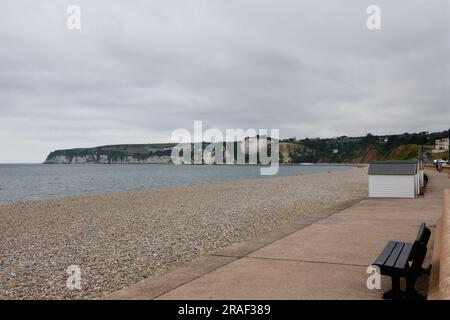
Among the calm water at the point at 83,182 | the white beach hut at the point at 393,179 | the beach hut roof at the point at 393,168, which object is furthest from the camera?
the calm water at the point at 83,182

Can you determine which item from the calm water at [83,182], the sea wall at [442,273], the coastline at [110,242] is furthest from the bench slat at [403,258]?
the calm water at [83,182]

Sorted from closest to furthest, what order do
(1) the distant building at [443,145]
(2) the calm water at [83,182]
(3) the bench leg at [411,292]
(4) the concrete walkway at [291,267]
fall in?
1. (3) the bench leg at [411,292]
2. (4) the concrete walkway at [291,267]
3. (2) the calm water at [83,182]
4. (1) the distant building at [443,145]

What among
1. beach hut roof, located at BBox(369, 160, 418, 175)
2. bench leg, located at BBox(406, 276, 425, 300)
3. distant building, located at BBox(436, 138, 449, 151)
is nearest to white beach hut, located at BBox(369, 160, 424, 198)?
beach hut roof, located at BBox(369, 160, 418, 175)

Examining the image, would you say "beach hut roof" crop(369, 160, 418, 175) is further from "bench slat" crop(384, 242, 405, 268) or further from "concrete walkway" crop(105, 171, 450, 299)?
"bench slat" crop(384, 242, 405, 268)

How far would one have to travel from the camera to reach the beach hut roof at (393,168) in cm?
1929

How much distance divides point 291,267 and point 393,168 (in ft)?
49.2

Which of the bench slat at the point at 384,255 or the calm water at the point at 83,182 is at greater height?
the bench slat at the point at 384,255

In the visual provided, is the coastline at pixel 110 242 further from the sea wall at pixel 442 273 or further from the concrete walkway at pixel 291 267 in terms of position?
the sea wall at pixel 442 273

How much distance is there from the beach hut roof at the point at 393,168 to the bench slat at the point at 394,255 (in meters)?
14.3

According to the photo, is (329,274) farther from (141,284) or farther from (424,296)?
(141,284)

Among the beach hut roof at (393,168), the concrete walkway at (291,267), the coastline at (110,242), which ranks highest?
the beach hut roof at (393,168)

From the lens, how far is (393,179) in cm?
1944

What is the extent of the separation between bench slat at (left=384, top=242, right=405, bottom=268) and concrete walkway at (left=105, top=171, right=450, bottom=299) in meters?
0.47

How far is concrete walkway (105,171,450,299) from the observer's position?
5.38 m
